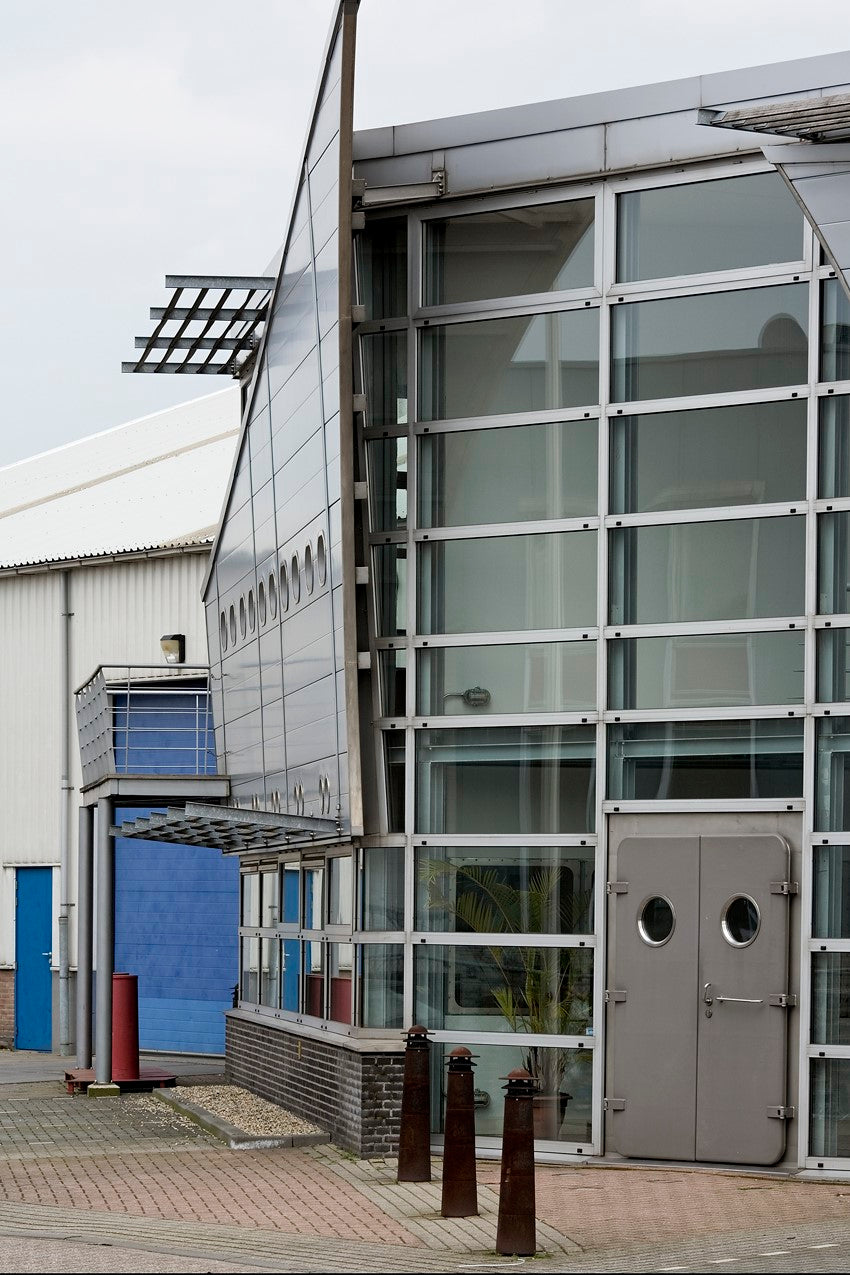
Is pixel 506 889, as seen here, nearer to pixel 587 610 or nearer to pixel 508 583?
pixel 587 610

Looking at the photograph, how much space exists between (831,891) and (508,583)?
3421mm

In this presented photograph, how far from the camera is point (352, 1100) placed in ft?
47.9

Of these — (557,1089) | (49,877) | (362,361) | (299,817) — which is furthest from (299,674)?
(49,877)

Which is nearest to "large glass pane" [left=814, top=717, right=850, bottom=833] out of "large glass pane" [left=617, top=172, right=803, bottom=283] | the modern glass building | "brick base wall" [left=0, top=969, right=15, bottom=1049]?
the modern glass building

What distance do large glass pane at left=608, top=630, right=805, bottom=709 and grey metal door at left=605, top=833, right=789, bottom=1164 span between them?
3.35ft

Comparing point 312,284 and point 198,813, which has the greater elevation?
point 312,284

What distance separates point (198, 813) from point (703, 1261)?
6035 mm

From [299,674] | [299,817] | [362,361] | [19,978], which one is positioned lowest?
[19,978]

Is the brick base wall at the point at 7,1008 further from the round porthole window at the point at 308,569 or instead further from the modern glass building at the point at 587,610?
the round porthole window at the point at 308,569

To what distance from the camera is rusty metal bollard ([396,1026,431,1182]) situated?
1283cm

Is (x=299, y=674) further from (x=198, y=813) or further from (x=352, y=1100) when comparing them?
(x=352, y=1100)

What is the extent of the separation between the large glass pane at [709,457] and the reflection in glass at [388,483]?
1.77m

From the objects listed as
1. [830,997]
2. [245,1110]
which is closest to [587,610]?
[830,997]

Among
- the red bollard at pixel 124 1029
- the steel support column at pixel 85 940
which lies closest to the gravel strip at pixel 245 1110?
the red bollard at pixel 124 1029
